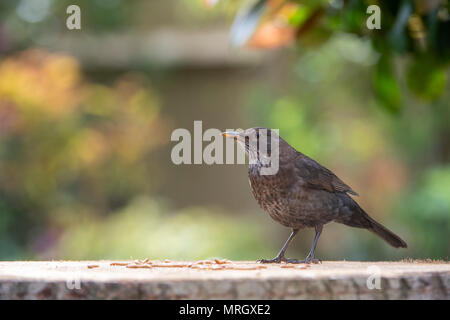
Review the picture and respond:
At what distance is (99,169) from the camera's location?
846 cm

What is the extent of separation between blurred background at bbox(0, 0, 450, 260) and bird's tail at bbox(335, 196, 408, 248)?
247 cm

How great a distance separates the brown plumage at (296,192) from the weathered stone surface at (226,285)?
33.0 inches

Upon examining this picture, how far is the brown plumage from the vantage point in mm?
3018

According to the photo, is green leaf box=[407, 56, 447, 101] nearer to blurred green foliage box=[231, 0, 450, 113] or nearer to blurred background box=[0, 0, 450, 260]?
blurred green foliage box=[231, 0, 450, 113]

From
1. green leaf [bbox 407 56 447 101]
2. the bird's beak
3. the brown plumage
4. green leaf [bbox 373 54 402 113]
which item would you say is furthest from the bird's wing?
green leaf [bbox 407 56 447 101]

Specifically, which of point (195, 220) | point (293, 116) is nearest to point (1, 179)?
point (195, 220)

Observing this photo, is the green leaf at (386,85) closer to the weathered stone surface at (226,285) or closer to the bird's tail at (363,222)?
the bird's tail at (363,222)

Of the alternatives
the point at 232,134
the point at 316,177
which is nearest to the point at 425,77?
the point at 316,177

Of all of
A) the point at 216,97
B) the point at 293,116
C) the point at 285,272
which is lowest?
the point at 285,272

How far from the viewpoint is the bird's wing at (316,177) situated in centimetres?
311

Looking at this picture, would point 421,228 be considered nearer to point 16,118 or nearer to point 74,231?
point 74,231

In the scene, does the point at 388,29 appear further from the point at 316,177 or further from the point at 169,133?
the point at 169,133

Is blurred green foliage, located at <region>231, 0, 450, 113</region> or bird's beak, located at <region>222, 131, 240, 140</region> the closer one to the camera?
blurred green foliage, located at <region>231, 0, 450, 113</region>
